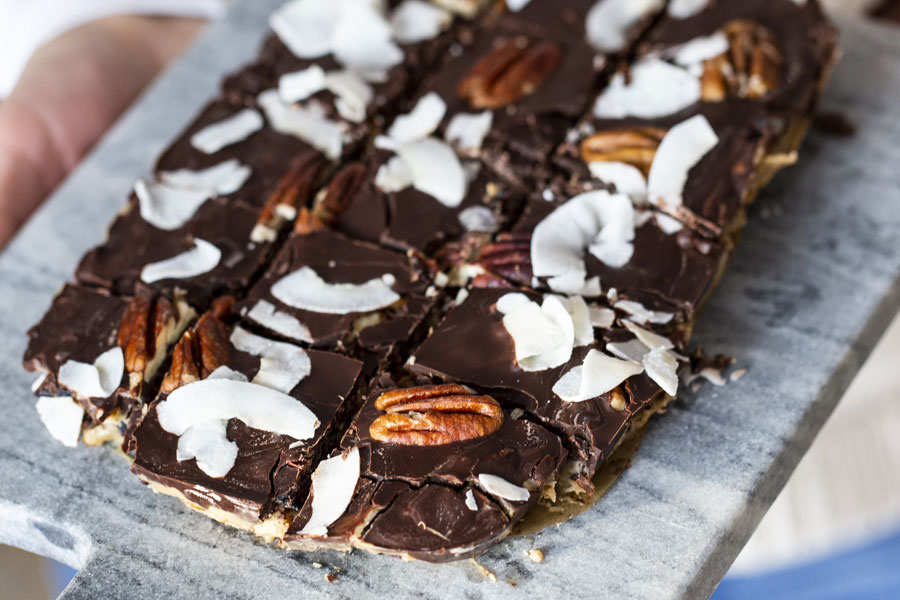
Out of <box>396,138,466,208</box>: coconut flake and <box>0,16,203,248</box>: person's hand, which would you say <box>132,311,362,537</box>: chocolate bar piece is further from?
<box>0,16,203,248</box>: person's hand

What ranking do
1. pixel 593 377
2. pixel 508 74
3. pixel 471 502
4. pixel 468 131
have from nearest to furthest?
pixel 471 502, pixel 593 377, pixel 468 131, pixel 508 74

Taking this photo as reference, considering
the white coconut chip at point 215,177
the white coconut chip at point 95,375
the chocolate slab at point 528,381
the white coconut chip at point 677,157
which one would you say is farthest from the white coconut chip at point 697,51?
the white coconut chip at point 95,375

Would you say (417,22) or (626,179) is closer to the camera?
(626,179)

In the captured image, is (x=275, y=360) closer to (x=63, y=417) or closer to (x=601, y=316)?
(x=63, y=417)

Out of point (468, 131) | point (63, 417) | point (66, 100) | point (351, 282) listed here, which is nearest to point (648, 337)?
point (351, 282)

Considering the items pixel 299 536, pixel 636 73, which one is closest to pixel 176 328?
pixel 299 536

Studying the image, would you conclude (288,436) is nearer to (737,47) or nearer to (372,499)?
(372,499)

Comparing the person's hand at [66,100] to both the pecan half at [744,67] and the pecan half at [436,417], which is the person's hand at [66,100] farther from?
the pecan half at [744,67]
